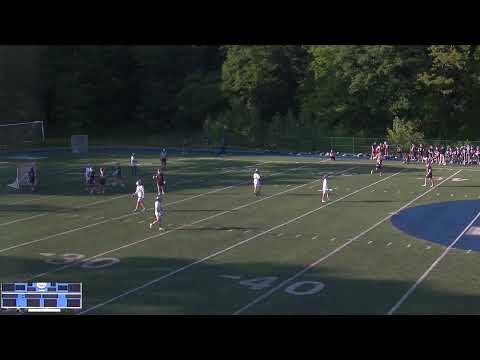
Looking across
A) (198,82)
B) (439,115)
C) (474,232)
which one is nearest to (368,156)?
(439,115)

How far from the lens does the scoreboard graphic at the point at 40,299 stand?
11.3m

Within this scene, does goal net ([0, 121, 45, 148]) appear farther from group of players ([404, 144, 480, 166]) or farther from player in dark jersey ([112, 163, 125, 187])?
group of players ([404, 144, 480, 166])

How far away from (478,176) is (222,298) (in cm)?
2662

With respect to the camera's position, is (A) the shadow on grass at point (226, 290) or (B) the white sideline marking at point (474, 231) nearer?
(A) the shadow on grass at point (226, 290)

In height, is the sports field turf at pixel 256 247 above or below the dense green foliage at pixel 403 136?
below

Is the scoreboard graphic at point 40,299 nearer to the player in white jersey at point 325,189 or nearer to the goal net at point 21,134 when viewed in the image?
the player in white jersey at point 325,189

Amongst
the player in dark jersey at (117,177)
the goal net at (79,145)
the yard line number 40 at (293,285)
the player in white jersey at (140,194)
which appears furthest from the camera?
the goal net at (79,145)

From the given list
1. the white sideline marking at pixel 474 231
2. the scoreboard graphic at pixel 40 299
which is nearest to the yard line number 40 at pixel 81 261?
the scoreboard graphic at pixel 40 299

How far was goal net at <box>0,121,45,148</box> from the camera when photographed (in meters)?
55.2

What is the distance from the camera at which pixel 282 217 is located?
25.0m

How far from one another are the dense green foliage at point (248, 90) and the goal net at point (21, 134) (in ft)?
4.86

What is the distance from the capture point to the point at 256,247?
20094 millimetres

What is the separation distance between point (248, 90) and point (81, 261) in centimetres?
4998
